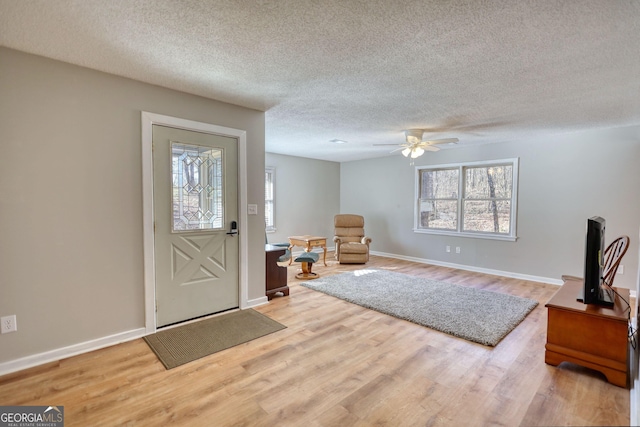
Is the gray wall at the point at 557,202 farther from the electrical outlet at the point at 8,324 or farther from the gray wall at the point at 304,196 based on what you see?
the electrical outlet at the point at 8,324

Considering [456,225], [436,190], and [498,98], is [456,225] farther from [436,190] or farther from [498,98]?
[498,98]

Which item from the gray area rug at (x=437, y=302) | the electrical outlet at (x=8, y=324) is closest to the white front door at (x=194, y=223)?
the electrical outlet at (x=8, y=324)

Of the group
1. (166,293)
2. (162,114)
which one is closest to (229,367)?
(166,293)

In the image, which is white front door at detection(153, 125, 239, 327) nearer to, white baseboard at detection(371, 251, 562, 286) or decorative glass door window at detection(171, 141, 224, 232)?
decorative glass door window at detection(171, 141, 224, 232)

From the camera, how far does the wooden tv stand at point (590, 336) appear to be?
2.00 metres

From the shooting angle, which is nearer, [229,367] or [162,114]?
[229,367]

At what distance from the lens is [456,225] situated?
573cm

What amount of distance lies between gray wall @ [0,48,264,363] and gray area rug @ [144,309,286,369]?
0.39 metres

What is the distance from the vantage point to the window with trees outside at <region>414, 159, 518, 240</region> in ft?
16.7

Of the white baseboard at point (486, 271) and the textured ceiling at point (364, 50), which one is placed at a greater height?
the textured ceiling at point (364, 50)

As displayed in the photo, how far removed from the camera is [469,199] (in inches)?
217

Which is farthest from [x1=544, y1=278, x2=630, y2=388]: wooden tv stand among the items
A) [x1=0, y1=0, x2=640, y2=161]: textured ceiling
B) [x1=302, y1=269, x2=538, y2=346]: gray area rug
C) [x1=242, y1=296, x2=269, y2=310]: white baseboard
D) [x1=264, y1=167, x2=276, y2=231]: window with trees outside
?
[x1=264, y1=167, x2=276, y2=231]: window with trees outside

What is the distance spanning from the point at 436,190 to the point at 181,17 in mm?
5373

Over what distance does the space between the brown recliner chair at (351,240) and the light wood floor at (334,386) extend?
312 centimetres
